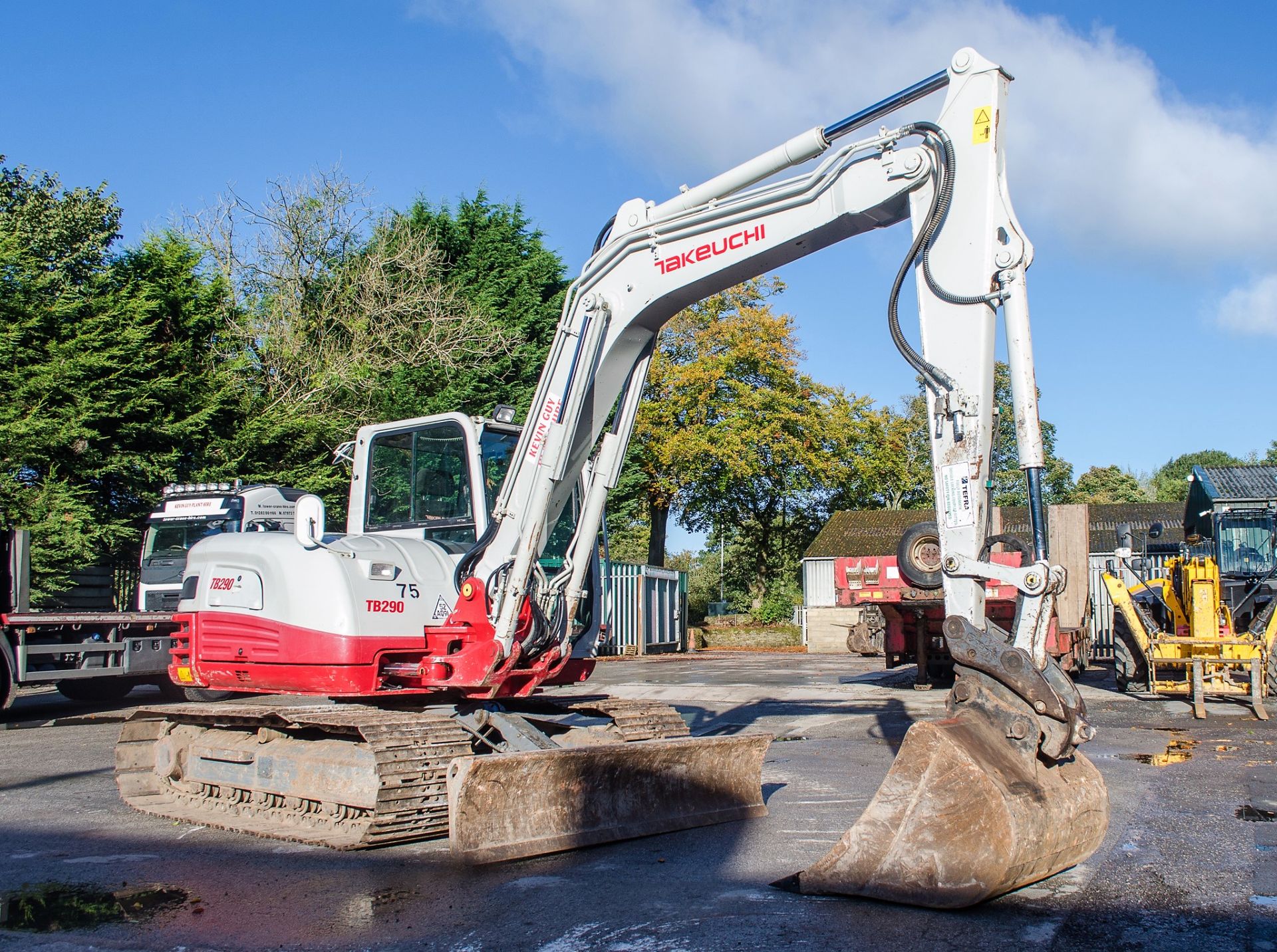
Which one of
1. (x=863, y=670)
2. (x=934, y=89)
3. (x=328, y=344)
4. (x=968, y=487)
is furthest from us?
(x=328, y=344)

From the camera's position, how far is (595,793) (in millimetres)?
6824

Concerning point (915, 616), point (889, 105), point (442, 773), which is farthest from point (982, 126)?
point (915, 616)

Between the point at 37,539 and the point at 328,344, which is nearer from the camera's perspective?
the point at 37,539

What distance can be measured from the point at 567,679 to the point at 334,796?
78.7 inches

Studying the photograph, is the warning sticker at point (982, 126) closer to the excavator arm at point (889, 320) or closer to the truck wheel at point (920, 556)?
the excavator arm at point (889, 320)

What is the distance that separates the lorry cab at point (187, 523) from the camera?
675 inches

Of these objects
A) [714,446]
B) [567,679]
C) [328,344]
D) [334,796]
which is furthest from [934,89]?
[714,446]

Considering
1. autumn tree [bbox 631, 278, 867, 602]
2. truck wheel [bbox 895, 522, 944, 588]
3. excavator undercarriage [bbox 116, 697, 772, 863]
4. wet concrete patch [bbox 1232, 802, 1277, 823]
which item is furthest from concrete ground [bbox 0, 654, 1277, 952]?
autumn tree [bbox 631, 278, 867, 602]

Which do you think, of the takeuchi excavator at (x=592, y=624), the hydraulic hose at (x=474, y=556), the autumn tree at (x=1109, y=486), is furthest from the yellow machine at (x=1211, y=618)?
the autumn tree at (x=1109, y=486)

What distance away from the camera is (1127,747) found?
36.0 feet

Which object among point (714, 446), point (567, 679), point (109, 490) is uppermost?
point (714, 446)

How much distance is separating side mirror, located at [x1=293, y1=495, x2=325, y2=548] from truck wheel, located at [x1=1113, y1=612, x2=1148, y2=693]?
504 inches

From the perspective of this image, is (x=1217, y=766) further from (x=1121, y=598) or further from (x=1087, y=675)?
(x=1087, y=675)

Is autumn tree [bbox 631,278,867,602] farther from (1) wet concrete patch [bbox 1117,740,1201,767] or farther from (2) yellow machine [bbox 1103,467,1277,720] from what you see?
(1) wet concrete patch [bbox 1117,740,1201,767]
